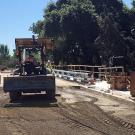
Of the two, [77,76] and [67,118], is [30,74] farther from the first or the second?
[77,76]

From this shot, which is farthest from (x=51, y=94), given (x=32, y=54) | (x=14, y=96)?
(x=32, y=54)

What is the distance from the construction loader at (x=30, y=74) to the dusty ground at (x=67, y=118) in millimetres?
626

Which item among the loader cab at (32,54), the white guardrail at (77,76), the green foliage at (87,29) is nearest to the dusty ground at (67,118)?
the loader cab at (32,54)

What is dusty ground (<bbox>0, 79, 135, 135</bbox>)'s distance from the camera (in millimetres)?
13531

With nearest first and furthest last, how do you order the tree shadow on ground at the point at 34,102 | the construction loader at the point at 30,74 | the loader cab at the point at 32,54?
the tree shadow on ground at the point at 34,102, the construction loader at the point at 30,74, the loader cab at the point at 32,54

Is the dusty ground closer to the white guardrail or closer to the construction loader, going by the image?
the construction loader

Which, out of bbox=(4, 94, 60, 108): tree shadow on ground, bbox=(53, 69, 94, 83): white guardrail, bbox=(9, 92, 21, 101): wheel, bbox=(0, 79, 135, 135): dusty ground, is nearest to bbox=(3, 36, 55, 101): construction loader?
bbox=(9, 92, 21, 101): wheel

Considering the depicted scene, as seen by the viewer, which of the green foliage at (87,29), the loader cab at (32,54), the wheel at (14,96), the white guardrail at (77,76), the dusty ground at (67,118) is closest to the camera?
the dusty ground at (67,118)

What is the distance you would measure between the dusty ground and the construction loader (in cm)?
63

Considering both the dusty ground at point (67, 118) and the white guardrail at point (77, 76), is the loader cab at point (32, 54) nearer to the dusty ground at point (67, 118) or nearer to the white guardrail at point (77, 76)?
the dusty ground at point (67, 118)

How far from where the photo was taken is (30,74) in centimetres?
2431

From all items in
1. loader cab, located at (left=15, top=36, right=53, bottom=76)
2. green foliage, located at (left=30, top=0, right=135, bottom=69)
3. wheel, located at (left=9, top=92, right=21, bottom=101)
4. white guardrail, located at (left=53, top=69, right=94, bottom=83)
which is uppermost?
green foliage, located at (left=30, top=0, right=135, bottom=69)

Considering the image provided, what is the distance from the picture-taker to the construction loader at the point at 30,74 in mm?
23234

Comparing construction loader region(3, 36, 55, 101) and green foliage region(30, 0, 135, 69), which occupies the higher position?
green foliage region(30, 0, 135, 69)
